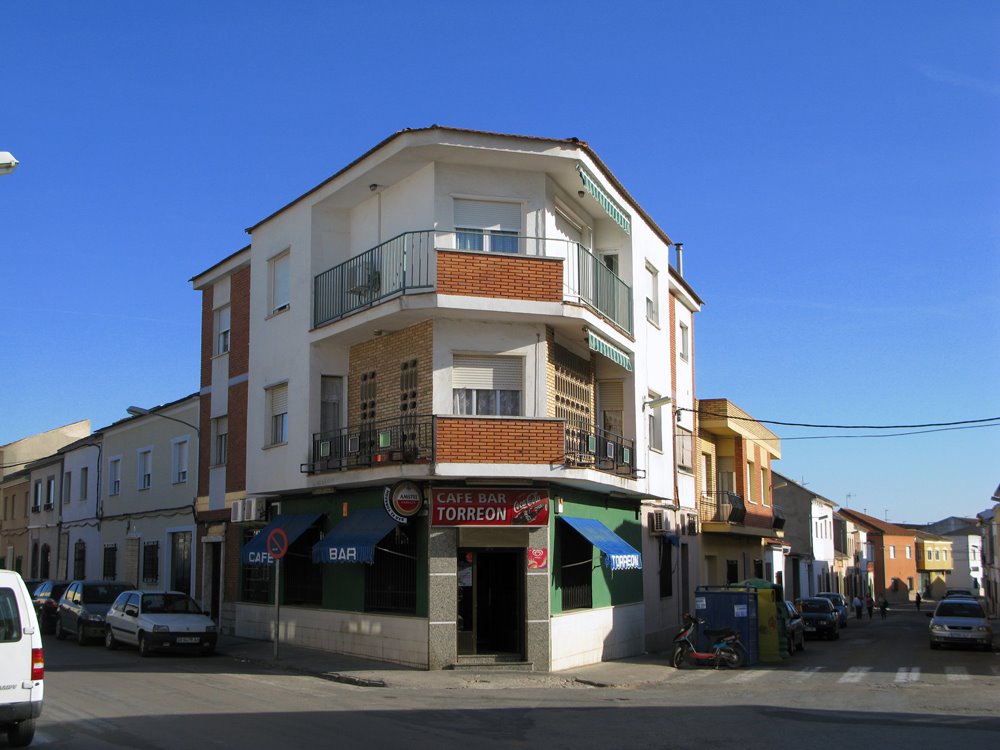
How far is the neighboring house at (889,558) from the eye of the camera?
88.7m

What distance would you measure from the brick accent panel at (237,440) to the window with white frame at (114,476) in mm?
9858

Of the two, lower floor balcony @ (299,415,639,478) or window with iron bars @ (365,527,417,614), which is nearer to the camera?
lower floor balcony @ (299,415,639,478)

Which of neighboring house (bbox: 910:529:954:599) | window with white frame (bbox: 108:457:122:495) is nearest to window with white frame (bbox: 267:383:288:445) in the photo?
window with white frame (bbox: 108:457:122:495)

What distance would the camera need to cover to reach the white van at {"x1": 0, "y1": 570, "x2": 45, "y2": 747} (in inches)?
380

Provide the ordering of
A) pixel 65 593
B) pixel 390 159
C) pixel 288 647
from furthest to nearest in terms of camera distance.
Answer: pixel 65 593
pixel 288 647
pixel 390 159

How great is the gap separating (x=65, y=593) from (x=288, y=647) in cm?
734

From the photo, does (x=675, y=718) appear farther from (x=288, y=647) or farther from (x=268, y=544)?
(x=288, y=647)

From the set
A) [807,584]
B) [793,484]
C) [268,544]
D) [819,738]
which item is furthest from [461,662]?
[793,484]

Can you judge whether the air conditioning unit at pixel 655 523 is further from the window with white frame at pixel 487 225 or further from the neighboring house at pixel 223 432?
the neighboring house at pixel 223 432

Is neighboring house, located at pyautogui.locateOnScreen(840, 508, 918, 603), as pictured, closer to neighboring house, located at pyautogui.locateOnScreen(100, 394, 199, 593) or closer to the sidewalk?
neighboring house, located at pyautogui.locateOnScreen(100, 394, 199, 593)

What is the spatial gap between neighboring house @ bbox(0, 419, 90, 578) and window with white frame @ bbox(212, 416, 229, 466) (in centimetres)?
1807

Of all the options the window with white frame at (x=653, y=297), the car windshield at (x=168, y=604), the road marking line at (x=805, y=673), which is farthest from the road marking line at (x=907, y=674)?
the car windshield at (x=168, y=604)

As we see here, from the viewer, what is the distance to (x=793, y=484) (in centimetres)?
5966

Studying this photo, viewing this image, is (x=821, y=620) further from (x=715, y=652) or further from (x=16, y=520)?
(x=16, y=520)
